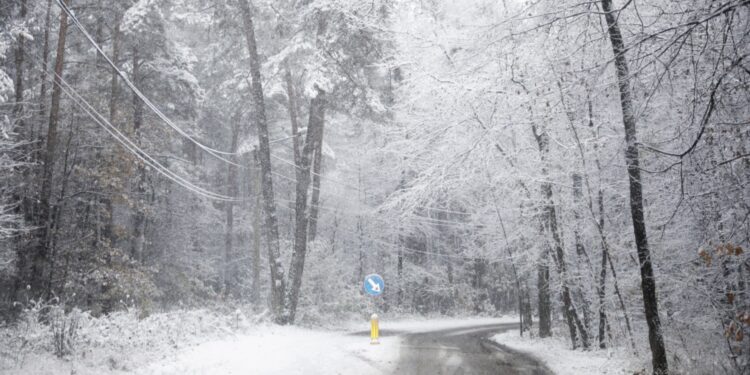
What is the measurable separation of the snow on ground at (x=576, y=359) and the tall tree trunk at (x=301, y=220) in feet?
24.0

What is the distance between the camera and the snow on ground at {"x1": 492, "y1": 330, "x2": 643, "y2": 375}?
9.34 metres

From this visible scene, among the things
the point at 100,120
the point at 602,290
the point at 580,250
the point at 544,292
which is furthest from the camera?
the point at 100,120

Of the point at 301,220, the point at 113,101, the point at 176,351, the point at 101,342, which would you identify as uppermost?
the point at 113,101

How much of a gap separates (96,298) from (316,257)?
8450 millimetres

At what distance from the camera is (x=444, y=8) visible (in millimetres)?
15234

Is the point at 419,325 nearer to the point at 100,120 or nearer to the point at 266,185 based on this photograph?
the point at 266,185

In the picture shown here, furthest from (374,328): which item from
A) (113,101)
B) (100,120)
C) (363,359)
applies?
(113,101)

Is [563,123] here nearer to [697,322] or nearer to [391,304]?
[697,322]

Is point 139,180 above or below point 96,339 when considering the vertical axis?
above

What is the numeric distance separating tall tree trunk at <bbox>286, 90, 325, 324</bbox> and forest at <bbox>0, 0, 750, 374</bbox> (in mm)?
108

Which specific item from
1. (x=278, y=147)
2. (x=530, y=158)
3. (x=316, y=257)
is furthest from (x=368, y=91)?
(x=278, y=147)

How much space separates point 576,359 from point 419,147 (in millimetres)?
5858

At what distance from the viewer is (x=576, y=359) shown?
36.0 ft

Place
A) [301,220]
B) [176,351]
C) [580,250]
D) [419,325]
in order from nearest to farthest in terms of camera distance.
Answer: [176,351], [580,250], [301,220], [419,325]
